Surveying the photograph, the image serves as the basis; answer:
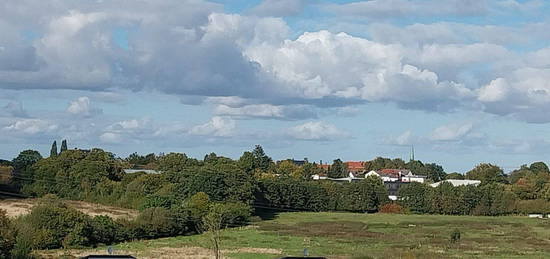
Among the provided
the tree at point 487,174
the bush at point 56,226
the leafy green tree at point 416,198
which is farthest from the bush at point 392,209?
the bush at point 56,226

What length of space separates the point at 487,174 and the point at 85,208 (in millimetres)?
94662

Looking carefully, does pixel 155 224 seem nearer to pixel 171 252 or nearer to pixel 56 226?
pixel 56 226

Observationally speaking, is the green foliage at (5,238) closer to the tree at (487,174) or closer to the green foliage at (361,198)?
the green foliage at (361,198)

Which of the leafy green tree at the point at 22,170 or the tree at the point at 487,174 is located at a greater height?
the tree at the point at 487,174

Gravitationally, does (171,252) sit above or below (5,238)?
below

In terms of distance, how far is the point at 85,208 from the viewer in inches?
4028

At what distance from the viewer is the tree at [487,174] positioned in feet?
546

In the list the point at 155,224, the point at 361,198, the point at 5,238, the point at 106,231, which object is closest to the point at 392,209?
the point at 361,198

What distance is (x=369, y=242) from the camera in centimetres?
7781

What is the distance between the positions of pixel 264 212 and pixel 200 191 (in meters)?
18.8

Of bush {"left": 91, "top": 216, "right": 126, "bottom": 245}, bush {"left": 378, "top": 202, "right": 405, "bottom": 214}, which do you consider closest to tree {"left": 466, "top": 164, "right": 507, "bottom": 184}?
bush {"left": 378, "top": 202, "right": 405, "bottom": 214}

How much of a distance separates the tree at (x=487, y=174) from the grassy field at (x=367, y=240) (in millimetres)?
51035

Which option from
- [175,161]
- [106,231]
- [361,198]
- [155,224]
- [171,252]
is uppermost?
[175,161]

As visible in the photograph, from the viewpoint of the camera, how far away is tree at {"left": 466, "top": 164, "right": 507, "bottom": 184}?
16650 cm
